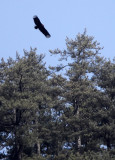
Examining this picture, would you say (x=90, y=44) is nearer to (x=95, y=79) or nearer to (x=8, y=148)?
(x=95, y=79)

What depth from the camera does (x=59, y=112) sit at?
4269cm

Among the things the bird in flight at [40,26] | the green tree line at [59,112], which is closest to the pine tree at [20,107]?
the green tree line at [59,112]

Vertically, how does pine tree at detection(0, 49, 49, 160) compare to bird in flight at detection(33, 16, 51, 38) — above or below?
above

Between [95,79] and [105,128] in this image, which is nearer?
[105,128]

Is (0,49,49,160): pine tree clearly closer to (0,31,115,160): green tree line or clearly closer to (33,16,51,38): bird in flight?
(0,31,115,160): green tree line

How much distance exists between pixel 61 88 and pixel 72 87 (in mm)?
1490

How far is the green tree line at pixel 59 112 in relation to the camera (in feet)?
115

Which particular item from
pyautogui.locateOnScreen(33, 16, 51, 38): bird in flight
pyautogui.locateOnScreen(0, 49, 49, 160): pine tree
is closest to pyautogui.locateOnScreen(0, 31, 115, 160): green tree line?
pyautogui.locateOnScreen(0, 49, 49, 160): pine tree

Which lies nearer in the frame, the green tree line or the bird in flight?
the bird in flight

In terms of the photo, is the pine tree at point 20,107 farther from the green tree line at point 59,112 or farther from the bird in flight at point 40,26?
the bird in flight at point 40,26

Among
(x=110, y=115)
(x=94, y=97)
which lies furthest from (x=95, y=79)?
(x=110, y=115)

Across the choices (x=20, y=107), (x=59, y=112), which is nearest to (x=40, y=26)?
(x=20, y=107)

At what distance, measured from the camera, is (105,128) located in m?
33.5

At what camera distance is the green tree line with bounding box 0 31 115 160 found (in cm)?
3497
